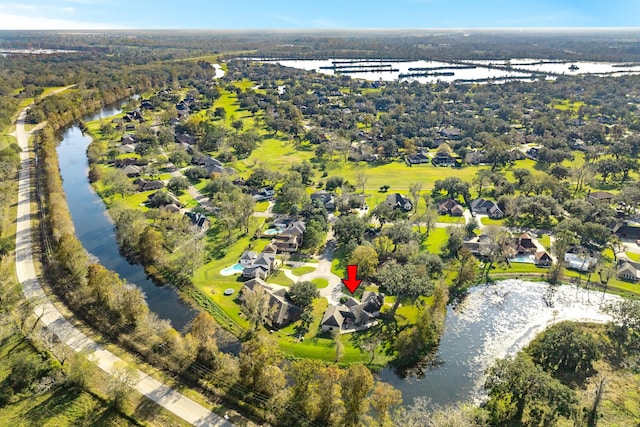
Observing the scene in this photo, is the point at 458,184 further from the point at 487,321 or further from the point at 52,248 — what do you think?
the point at 52,248

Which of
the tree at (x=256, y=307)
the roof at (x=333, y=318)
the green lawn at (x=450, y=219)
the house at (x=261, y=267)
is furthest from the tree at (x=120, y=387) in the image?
the green lawn at (x=450, y=219)

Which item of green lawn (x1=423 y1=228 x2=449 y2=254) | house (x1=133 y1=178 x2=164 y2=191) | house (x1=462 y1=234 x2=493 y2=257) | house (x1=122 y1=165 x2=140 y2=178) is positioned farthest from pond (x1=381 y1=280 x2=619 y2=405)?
house (x1=122 y1=165 x2=140 y2=178)

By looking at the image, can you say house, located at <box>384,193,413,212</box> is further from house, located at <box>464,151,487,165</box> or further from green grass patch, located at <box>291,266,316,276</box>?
house, located at <box>464,151,487,165</box>


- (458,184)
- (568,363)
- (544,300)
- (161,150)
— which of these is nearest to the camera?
(568,363)

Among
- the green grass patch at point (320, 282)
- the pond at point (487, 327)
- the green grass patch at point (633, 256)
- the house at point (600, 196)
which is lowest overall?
the pond at point (487, 327)

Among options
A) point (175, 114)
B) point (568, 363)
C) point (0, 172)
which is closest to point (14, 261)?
point (0, 172)

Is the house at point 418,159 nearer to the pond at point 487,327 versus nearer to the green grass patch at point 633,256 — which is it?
the green grass patch at point 633,256
